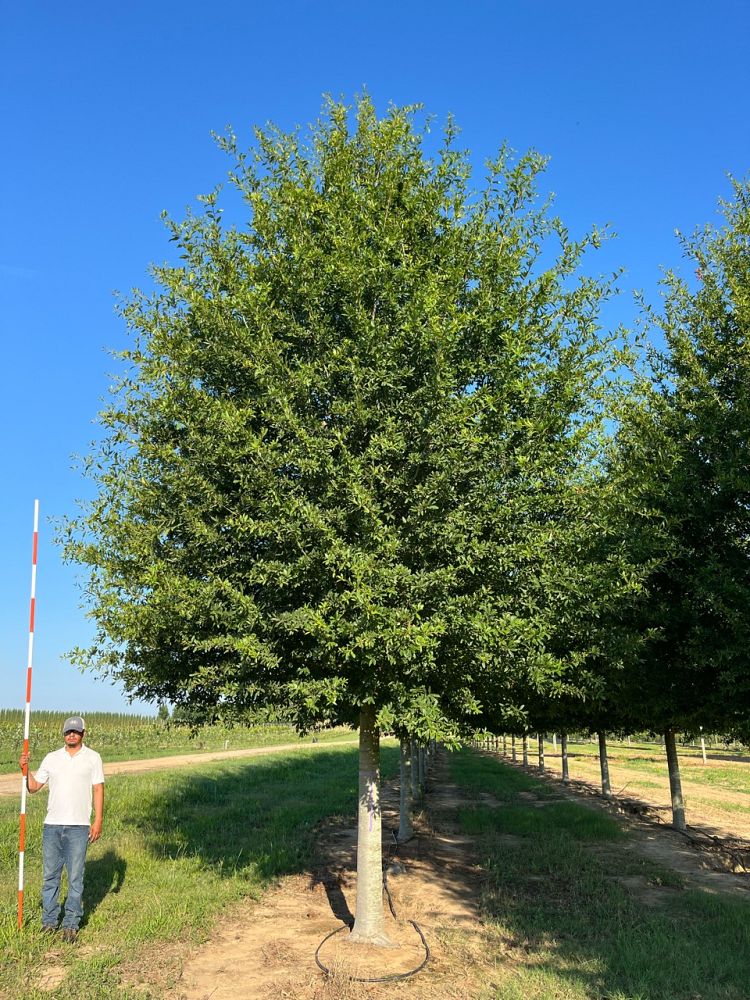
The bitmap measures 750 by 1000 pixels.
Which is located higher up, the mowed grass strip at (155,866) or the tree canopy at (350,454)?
the tree canopy at (350,454)

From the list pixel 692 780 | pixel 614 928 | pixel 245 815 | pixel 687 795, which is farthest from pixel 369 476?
pixel 692 780

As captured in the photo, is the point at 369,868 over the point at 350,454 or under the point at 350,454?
under

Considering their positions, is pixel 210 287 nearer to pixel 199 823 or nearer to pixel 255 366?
pixel 255 366

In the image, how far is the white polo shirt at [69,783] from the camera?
9164mm

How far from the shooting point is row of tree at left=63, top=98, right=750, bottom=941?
27.9 feet

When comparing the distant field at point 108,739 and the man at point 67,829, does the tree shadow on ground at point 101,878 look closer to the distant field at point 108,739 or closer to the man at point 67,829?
the man at point 67,829

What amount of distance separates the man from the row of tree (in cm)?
133

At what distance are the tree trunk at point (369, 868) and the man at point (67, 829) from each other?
334cm

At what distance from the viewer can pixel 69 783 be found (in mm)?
9250

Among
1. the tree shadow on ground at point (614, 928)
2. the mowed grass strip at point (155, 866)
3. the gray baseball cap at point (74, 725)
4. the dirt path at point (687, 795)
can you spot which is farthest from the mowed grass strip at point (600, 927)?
the dirt path at point (687, 795)

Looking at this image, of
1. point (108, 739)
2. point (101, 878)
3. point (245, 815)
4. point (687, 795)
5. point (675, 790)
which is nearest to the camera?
point (101, 878)

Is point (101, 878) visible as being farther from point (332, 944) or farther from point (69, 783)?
point (332, 944)

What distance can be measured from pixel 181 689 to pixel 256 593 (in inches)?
84.3

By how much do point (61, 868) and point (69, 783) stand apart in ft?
3.25
